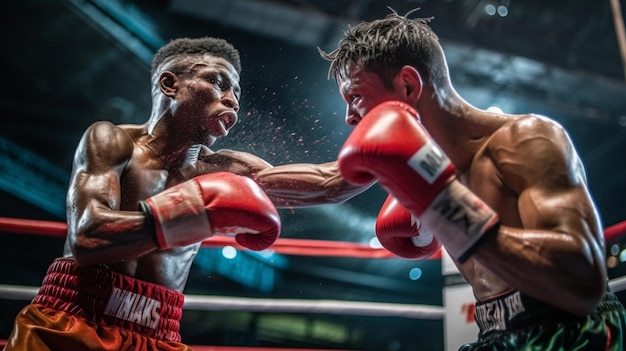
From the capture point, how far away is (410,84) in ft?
5.00

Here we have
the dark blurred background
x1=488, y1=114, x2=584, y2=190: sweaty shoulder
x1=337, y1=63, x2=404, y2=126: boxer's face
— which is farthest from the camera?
the dark blurred background

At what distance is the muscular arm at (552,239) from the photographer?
1137 millimetres

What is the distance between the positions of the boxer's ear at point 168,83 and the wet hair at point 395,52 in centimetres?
62

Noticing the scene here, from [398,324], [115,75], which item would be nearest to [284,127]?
[115,75]

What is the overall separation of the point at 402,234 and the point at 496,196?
445mm

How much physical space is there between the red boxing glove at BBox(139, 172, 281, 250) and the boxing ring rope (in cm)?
78

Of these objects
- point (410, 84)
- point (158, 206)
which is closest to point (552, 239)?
point (410, 84)

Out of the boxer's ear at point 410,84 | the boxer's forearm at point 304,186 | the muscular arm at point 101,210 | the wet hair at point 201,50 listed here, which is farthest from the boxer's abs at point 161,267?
the boxer's ear at point 410,84

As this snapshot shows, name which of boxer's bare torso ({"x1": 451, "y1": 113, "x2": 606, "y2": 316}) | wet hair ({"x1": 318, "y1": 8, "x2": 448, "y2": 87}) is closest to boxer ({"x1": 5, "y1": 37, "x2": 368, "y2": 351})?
wet hair ({"x1": 318, "y1": 8, "x2": 448, "y2": 87})

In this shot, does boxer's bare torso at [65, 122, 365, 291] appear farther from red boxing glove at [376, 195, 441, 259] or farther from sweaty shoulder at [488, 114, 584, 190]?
sweaty shoulder at [488, 114, 584, 190]

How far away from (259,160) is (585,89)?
16.2 feet

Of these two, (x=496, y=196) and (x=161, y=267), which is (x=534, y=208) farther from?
(x=161, y=267)

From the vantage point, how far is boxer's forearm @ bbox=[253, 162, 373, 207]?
1.95 metres

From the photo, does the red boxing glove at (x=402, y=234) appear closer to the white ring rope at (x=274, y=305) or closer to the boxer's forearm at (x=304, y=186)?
the boxer's forearm at (x=304, y=186)
